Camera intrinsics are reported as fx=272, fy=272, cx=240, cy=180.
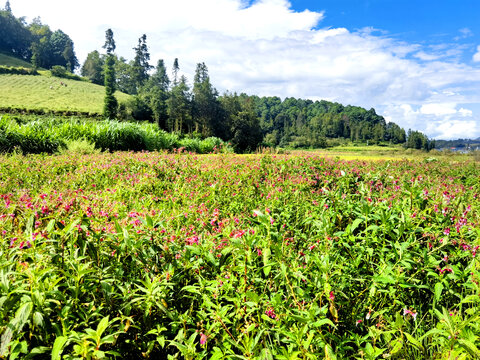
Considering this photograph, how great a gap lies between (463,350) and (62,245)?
250 cm

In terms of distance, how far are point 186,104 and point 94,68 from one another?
5356 centimetres

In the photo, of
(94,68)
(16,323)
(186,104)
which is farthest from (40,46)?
(16,323)

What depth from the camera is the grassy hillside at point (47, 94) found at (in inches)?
1741

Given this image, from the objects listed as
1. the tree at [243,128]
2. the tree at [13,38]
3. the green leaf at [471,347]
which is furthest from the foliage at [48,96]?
the green leaf at [471,347]

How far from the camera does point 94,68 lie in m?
88.6

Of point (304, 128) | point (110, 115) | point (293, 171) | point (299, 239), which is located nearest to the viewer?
point (299, 239)

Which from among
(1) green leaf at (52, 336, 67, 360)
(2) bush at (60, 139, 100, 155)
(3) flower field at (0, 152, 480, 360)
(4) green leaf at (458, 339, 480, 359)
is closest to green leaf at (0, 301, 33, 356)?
(3) flower field at (0, 152, 480, 360)

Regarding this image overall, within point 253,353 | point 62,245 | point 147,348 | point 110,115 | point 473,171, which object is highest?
point 110,115

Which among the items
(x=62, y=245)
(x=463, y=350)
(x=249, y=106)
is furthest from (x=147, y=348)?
(x=249, y=106)

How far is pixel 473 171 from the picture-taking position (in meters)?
9.78

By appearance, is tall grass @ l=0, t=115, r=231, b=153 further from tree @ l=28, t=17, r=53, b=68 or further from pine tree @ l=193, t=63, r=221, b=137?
tree @ l=28, t=17, r=53, b=68

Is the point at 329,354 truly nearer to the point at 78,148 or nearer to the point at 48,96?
the point at 78,148

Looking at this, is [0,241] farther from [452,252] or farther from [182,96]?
[182,96]

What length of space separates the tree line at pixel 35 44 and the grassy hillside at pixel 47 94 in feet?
81.0
